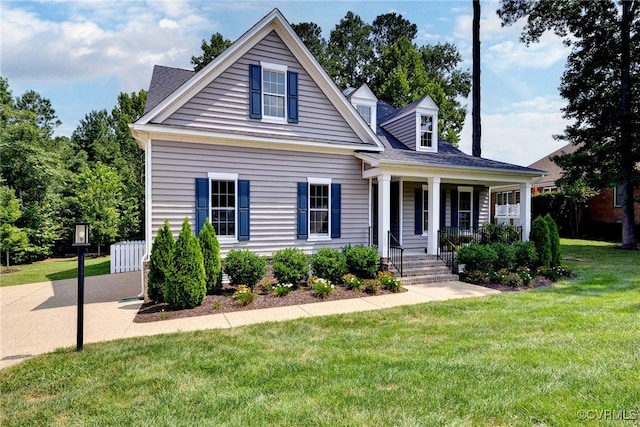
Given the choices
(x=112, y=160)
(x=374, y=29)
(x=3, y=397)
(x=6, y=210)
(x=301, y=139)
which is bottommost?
(x=3, y=397)

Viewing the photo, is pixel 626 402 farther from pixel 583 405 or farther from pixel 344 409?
pixel 344 409

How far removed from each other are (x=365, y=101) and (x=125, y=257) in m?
10.8

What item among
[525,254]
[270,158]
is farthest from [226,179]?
[525,254]

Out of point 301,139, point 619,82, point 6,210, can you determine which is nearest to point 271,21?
point 301,139

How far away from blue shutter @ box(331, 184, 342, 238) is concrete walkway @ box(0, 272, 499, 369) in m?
2.82

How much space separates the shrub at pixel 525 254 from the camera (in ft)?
35.1

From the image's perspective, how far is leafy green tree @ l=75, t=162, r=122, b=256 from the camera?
1744 centimetres

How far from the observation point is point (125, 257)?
12539 millimetres

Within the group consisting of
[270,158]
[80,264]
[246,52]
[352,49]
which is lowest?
[80,264]

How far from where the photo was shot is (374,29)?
31.1 metres

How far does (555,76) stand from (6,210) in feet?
95.3

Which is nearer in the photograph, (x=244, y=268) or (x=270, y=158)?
(x=244, y=268)

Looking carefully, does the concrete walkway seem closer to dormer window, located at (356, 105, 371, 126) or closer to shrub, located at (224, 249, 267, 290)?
shrub, located at (224, 249, 267, 290)

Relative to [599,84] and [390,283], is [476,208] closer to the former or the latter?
[390,283]
